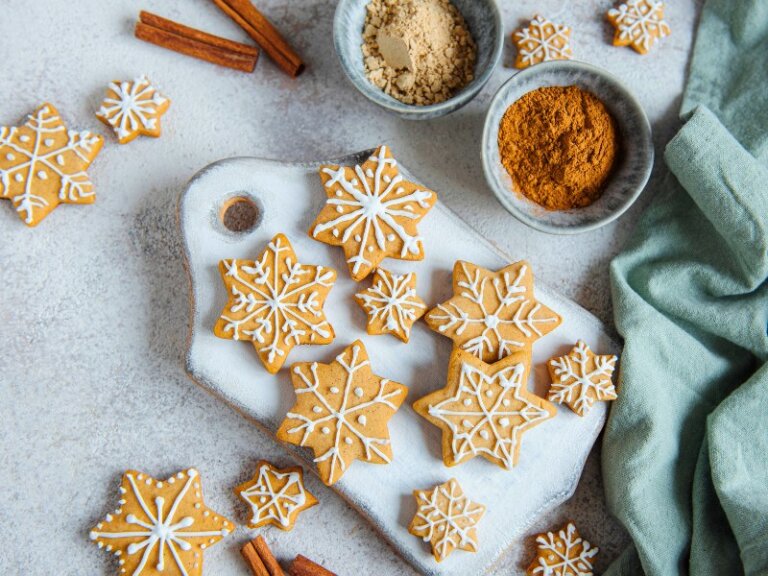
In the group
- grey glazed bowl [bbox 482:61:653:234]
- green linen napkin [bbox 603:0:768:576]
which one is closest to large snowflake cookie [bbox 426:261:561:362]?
grey glazed bowl [bbox 482:61:653:234]

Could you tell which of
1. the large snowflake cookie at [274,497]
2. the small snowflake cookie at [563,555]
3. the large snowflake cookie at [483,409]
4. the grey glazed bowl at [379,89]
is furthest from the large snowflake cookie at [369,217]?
the small snowflake cookie at [563,555]

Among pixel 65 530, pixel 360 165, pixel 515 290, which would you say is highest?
pixel 360 165

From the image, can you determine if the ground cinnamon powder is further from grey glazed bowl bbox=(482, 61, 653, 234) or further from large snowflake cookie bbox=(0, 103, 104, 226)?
large snowflake cookie bbox=(0, 103, 104, 226)

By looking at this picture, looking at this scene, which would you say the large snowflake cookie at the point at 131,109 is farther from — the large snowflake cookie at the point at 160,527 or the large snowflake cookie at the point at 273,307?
the large snowflake cookie at the point at 160,527

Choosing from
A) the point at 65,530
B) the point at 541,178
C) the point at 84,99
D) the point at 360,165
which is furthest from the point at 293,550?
→ the point at 84,99

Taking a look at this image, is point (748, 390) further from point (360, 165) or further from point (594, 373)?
point (360, 165)

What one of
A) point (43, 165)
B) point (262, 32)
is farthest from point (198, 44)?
point (43, 165)

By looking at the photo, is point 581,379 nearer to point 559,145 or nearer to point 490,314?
point 490,314
